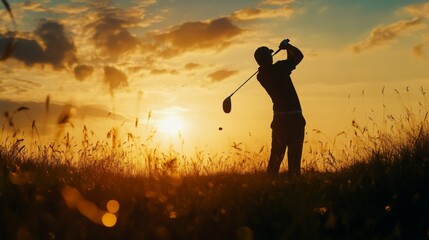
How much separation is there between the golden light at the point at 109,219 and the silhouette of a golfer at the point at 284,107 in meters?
4.66

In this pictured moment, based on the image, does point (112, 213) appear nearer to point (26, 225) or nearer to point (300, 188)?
point (26, 225)

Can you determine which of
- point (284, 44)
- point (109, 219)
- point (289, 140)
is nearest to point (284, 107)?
point (289, 140)

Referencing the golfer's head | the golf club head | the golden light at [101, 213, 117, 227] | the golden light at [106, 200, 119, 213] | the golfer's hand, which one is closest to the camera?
the golden light at [101, 213, 117, 227]

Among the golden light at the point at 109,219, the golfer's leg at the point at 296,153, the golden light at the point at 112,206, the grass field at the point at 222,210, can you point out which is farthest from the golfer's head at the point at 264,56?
the golden light at the point at 109,219

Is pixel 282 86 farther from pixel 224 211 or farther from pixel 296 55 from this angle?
pixel 224 211

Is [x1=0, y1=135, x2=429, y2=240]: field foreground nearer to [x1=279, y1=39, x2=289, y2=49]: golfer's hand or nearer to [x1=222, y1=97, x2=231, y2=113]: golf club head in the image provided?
[x1=279, y1=39, x2=289, y2=49]: golfer's hand

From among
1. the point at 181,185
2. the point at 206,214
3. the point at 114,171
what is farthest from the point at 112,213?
the point at 114,171

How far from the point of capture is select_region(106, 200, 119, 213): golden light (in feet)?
15.7

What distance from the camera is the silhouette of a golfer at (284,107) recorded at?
8.78 m

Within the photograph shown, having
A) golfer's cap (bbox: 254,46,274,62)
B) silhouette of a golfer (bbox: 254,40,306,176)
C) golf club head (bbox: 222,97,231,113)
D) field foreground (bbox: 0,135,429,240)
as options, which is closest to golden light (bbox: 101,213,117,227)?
field foreground (bbox: 0,135,429,240)

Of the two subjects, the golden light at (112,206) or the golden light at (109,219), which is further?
the golden light at (112,206)

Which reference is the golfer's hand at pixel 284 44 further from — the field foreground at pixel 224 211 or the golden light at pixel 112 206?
the golden light at pixel 112 206

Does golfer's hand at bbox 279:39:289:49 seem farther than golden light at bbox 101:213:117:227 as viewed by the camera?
Yes

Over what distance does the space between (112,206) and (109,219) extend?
2.16 feet
